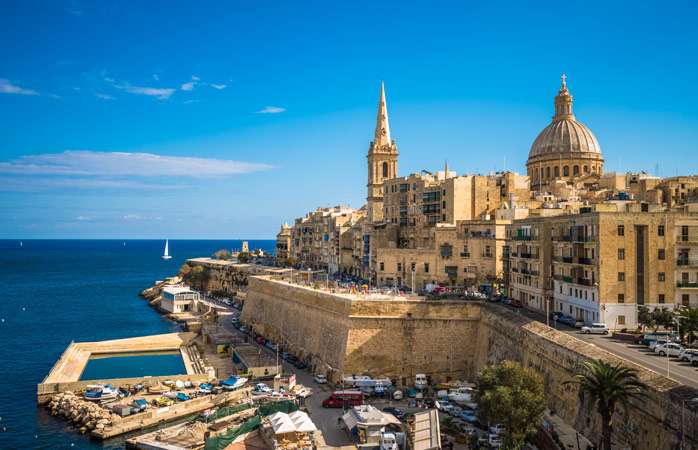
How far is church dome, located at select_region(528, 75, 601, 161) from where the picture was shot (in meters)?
57.3

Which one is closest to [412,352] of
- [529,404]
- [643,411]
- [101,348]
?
[529,404]

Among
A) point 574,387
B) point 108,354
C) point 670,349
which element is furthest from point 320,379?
point 108,354

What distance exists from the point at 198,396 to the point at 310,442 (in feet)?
34.5

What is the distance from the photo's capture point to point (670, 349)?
21969 millimetres

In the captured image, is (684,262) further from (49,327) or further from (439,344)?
(49,327)

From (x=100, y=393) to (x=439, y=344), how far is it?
18.1 m

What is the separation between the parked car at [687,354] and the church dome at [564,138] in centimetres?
3819

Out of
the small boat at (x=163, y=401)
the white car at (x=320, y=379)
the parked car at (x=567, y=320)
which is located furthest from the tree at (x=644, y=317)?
the small boat at (x=163, y=401)

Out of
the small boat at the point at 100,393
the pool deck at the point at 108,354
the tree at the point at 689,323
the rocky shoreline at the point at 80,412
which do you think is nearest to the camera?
the tree at the point at 689,323

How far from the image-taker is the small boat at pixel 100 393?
30844mm

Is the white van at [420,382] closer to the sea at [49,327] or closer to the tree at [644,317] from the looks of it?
the tree at [644,317]

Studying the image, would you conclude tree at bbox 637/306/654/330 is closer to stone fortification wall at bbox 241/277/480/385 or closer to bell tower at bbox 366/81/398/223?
stone fortification wall at bbox 241/277/480/385

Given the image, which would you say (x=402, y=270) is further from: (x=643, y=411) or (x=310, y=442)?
(x=643, y=411)

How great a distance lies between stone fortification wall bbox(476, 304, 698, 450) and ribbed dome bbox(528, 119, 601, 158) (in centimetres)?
3100
